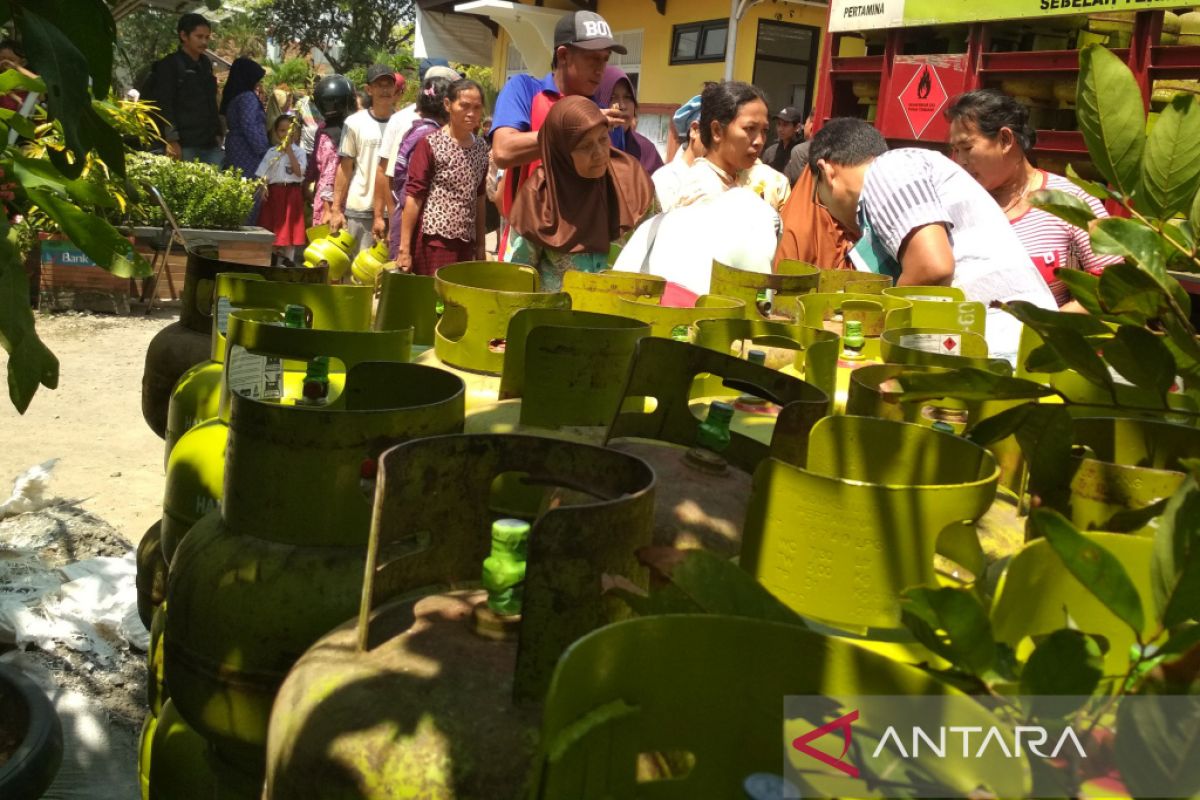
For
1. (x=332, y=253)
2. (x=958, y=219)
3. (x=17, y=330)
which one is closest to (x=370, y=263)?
(x=332, y=253)

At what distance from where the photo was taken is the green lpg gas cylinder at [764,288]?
9.98 ft

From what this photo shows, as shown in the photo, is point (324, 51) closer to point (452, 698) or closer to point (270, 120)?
point (270, 120)

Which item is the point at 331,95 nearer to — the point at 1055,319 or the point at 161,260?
the point at 161,260

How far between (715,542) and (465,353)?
3.11ft

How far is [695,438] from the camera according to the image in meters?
1.91

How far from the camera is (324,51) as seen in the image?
117ft

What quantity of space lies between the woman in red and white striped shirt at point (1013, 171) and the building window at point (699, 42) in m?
11.2

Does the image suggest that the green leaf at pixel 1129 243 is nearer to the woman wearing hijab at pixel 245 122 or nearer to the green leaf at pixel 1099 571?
the green leaf at pixel 1099 571

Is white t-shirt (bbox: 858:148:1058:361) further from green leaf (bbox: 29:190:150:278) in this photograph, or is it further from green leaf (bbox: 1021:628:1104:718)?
green leaf (bbox: 1021:628:1104:718)

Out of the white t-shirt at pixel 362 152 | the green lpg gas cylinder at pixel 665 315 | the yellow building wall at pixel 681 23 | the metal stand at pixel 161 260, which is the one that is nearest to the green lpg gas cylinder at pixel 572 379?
the green lpg gas cylinder at pixel 665 315

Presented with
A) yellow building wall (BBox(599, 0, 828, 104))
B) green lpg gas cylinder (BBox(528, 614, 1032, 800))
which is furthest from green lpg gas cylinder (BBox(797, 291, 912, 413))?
yellow building wall (BBox(599, 0, 828, 104))

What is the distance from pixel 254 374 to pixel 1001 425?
151 cm

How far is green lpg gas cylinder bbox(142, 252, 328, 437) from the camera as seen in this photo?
2.98 meters

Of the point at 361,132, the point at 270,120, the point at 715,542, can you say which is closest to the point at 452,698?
the point at 715,542
